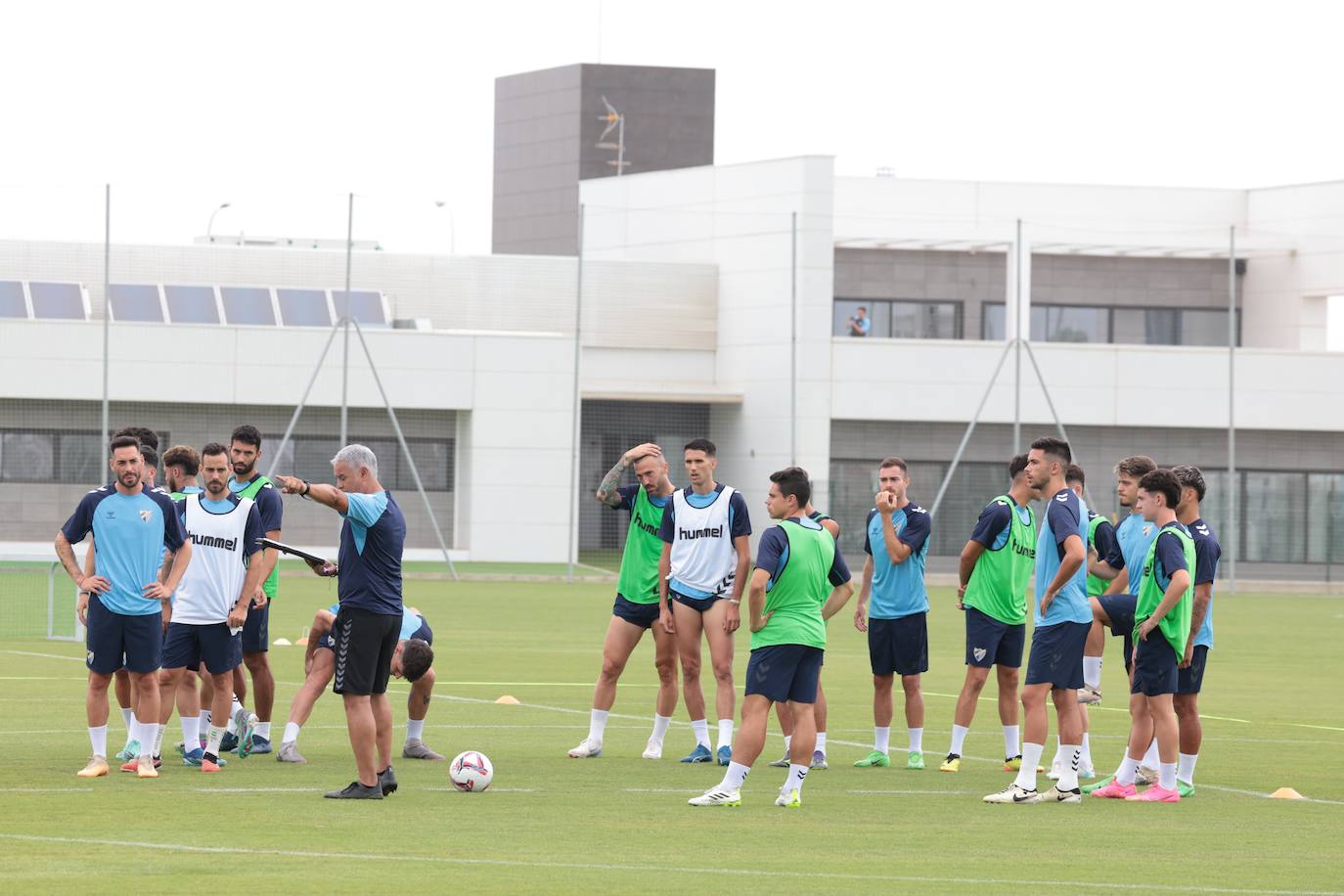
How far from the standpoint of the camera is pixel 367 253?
4462 cm

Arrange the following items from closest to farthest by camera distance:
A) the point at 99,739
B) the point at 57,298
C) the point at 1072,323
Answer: the point at 99,739 < the point at 57,298 < the point at 1072,323

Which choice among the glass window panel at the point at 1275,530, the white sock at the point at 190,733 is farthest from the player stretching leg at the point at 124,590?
the glass window panel at the point at 1275,530

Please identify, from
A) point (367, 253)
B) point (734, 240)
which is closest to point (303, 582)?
point (367, 253)

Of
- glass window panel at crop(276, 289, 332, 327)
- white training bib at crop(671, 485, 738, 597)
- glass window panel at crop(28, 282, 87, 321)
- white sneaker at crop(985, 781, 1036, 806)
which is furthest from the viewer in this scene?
glass window panel at crop(276, 289, 332, 327)

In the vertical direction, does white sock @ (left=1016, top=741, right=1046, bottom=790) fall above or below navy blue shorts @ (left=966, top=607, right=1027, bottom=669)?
below

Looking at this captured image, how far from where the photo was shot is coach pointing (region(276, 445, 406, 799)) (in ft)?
35.5

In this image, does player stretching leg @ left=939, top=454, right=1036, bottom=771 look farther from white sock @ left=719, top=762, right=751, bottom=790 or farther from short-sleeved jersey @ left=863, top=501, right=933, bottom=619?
white sock @ left=719, top=762, right=751, bottom=790

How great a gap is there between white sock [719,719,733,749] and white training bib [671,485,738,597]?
2.93 feet

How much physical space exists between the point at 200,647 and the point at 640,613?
3139 mm

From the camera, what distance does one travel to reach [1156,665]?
11.9m

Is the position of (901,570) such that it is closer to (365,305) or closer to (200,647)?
(200,647)

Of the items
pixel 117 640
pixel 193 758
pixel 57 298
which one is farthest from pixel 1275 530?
pixel 117 640

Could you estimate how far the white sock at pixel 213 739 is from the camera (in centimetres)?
1222

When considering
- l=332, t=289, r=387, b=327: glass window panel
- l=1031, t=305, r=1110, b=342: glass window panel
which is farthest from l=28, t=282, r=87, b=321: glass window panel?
l=1031, t=305, r=1110, b=342: glass window panel
